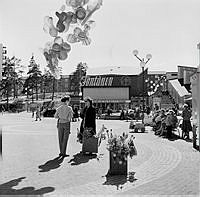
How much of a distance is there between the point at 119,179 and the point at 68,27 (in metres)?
3.07

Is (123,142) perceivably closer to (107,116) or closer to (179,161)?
(179,161)

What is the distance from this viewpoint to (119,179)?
6.79m

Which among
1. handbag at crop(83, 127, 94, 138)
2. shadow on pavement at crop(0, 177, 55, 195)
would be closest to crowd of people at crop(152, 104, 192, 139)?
handbag at crop(83, 127, 94, 138)

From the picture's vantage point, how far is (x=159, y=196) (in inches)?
216

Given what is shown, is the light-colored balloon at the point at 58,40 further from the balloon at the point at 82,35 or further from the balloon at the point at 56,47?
the balloon at the point at 82,35

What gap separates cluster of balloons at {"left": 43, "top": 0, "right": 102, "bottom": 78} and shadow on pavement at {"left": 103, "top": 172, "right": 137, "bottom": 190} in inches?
102

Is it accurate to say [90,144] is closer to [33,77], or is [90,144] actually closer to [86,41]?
[86,41]

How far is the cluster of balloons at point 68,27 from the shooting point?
6.52m

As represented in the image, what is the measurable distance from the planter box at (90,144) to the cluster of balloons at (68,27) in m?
3.12

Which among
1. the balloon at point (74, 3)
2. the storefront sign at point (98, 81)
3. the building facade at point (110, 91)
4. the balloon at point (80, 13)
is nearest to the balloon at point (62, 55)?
the balloon at point (80, 13)

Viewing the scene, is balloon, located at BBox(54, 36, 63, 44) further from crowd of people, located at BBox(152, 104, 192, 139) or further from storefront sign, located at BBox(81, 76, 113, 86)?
storefront sign, located at BBox(81, 76, 113, 86)

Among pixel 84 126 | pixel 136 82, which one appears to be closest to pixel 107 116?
pixel 84 126

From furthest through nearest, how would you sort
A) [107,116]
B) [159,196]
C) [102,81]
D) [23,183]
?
[102,81]
[107,116]
[23,183]
[159,196]

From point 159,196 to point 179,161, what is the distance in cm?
352
